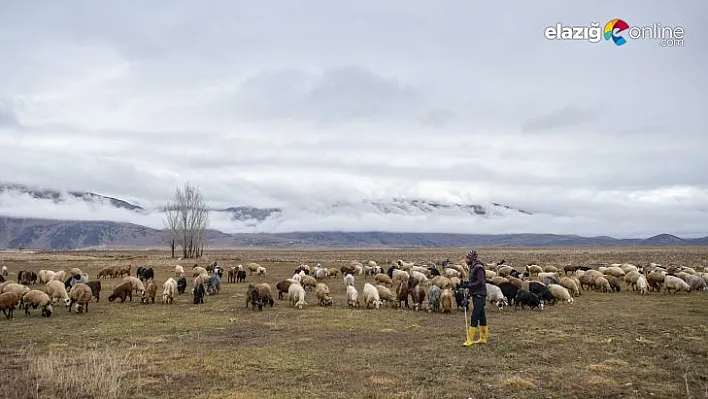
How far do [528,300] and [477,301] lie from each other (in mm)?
7824

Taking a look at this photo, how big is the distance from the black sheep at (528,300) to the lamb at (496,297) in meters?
0.61

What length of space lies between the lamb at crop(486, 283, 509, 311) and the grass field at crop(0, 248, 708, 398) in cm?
95

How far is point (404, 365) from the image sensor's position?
39.2 ft

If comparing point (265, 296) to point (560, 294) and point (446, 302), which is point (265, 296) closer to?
point (446, 302)

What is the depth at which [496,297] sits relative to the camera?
69.8 ft

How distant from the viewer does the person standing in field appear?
1410 centimetres

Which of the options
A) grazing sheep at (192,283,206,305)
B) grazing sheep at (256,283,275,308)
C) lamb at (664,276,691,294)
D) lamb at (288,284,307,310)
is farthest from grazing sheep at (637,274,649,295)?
grazing sheep at (192,283,206,305)

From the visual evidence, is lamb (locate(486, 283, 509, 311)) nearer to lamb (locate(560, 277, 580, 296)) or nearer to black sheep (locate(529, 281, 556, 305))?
black sheep (locate(529, 281, 556, 305))

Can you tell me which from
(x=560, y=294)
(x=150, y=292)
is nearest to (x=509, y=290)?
(x=560, y=294)

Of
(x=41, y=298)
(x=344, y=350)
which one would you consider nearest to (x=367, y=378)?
(x=344, y=350)

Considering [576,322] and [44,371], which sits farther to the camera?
[576,322]

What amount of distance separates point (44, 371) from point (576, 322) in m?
15.7

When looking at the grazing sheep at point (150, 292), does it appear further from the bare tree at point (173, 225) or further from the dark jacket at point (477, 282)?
the bare tree at point (173, 225)

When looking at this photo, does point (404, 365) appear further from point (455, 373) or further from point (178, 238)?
point (178, 238)
